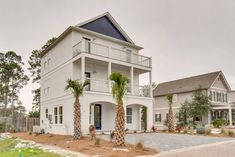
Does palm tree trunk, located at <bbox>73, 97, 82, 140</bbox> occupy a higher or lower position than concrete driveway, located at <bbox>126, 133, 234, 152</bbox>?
higher

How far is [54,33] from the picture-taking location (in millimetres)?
41562

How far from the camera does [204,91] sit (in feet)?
132

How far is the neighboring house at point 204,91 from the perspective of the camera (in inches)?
1585

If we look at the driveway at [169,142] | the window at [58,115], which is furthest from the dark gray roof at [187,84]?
the window at [58,115]

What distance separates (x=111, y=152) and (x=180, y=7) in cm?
1389

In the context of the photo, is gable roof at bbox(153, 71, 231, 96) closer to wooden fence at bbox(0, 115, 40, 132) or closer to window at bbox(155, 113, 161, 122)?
window at bbox(155, 113, 161, 122)

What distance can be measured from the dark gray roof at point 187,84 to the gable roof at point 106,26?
17139mm

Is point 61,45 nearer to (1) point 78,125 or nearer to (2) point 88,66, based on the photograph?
(2) point 88,66

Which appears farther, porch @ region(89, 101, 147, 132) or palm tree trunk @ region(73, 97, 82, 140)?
porch @ region(89, 101, 147, 132)

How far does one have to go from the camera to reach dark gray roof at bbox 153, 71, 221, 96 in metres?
41.3

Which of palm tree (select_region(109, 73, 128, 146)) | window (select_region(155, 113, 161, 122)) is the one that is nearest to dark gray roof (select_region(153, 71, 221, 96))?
window (select_region(155, 113, 161, 122))

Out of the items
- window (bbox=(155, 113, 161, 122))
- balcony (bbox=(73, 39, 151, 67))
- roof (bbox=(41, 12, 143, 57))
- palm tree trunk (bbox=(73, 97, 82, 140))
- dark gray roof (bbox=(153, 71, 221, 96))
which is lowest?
window (bbox=(155, 113, 161, 122))

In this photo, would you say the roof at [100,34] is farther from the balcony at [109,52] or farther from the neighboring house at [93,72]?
the balcony at [109,52]

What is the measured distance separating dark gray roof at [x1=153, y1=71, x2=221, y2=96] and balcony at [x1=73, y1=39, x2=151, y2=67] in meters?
15.9
